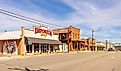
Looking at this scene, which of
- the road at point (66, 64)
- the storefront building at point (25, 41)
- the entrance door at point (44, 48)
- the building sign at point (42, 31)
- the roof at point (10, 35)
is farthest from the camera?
the entrance door at point (44, 48)

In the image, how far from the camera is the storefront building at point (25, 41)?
142 ft

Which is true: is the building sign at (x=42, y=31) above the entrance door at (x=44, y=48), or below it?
above

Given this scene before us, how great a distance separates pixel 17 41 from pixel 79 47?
34.8 meters

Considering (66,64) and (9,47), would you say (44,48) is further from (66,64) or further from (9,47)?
(66,64)

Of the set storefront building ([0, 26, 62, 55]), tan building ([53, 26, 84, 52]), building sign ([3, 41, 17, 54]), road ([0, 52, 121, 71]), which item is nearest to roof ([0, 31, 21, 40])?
storefront building ([0, 26, 62, 55])

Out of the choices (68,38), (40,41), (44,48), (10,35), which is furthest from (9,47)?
(68,38)

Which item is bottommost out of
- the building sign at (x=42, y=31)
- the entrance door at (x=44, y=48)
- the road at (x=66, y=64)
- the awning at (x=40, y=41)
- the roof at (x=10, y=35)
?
the road at (x=66, y=64)

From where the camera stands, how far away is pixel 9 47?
4478 centimetres

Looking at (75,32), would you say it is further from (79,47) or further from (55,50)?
(55,50)

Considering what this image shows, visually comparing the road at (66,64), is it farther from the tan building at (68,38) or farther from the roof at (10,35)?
the tan building at (68,38)

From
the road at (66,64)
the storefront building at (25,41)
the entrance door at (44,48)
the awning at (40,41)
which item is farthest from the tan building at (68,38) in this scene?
the road at (66,64)

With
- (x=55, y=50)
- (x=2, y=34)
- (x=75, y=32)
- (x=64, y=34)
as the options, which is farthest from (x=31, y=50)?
(x=75, y=32)

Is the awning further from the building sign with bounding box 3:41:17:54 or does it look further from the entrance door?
the building sign with bounding box 3:41:17:54

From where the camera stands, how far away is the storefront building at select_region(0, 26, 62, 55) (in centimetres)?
4322
